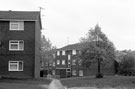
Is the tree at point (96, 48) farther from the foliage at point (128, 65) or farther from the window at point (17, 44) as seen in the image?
the foliage at point (128, 65)

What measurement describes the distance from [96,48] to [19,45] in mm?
13776

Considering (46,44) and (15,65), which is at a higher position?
(46,44)

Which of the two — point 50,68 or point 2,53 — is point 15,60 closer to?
point 2,53

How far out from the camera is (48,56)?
80125 millimetres

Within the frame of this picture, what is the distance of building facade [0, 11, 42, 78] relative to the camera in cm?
3428

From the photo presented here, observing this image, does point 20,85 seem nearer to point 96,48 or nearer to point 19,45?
point 19,45

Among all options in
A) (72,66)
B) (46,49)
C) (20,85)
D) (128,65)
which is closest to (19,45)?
(20,85)

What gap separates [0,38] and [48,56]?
45.7 metres

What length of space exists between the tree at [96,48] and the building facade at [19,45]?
446 inches

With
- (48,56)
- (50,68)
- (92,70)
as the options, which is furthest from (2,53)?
(50,68)

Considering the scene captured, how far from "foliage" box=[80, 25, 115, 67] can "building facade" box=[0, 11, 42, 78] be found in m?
11.3

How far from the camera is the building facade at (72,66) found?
61344 mm

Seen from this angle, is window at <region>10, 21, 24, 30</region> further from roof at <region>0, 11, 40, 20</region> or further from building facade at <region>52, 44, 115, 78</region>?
building facade at <region>52, 44, 115, 78</region>

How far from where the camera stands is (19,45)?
3478 centimetres
